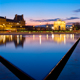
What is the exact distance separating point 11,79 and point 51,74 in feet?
3.89

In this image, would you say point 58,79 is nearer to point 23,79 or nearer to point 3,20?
point 23,79

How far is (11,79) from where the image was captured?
12.5ft

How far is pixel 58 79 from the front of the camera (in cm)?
382

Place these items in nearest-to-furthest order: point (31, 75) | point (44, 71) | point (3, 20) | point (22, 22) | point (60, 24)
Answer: point (31, 75), point (44, 71), point (3, 20), point (60, 24), point (22, 22)

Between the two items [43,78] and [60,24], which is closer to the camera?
[43,78]

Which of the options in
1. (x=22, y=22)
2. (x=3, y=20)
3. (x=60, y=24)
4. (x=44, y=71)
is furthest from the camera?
(x=22, y=22)

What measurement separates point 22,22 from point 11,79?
433 ft

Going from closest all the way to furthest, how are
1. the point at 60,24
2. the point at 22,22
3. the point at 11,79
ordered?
1. the point at 11,79
2. the point at 60,24
3. the point at 22,22

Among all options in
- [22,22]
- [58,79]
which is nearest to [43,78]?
[58,79]

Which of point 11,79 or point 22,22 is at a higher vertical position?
Result: point 22,22

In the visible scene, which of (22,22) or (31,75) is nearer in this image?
(31,75)

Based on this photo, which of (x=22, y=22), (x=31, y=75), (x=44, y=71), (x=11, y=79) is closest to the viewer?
(x=11, y=79)

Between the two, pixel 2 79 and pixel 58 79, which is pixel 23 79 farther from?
pixel 58 79

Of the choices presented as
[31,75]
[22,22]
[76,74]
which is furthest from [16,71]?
[22,22]
